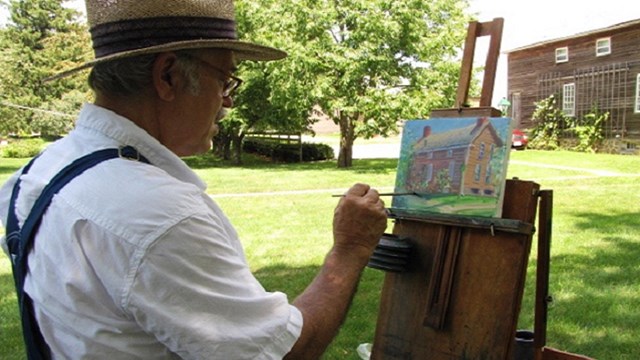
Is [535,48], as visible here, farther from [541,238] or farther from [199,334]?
[199,334]

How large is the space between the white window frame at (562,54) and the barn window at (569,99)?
99 cm

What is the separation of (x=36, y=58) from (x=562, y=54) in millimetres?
23479

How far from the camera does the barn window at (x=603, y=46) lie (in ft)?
65.5

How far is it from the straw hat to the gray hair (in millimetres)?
20

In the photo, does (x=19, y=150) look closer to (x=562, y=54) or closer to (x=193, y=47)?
(x=562, y=54)

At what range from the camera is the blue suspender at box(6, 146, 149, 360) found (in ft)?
3.36

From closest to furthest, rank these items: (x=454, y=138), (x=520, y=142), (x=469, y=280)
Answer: (x=469, y=280) < (x=454, y=138) < (x=520, y=142)

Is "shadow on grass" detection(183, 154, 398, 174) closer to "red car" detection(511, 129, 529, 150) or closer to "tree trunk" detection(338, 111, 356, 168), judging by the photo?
"tree trunk" detection(338, 111, 356, 168)

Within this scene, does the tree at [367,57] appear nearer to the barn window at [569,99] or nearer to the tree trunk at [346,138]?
the tree trunk at [346,138]

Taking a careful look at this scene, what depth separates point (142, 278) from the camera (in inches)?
36.2

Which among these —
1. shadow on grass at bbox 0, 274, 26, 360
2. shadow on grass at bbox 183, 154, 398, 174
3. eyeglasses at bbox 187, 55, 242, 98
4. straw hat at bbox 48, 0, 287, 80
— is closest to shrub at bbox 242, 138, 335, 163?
shadow on grass at bbox 183, 154, 398, 174

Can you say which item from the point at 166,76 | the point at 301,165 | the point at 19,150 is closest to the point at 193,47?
the point at 166,76

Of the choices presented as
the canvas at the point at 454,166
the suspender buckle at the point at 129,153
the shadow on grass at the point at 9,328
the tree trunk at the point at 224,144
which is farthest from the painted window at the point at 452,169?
the tree trunk at the point at 224,144

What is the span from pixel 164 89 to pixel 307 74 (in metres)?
13.4
